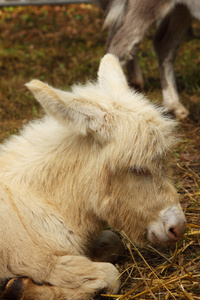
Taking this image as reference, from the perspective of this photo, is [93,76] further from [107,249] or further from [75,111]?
[75,111]

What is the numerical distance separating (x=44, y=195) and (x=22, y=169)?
0.79 ft

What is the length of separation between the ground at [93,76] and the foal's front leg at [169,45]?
26cm

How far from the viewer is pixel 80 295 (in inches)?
110

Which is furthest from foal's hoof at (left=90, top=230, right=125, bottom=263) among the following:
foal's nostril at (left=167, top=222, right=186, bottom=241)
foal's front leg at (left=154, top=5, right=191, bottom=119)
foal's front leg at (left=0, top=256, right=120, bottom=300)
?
foal's front leg at (left=154, top=5, right=191, bottom=119)

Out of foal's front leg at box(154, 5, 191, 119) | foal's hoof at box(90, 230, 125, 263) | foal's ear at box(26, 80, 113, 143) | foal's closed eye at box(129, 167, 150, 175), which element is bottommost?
foal's hoof at box(90, 230, 125, 263)

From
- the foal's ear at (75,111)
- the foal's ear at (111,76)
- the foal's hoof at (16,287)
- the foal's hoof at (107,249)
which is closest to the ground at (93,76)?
the foal's hoof at (107,249)

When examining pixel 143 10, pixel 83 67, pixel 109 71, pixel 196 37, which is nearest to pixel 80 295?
pixel 109 71

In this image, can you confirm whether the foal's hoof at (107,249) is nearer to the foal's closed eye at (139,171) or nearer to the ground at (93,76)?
the ground at (93,76)

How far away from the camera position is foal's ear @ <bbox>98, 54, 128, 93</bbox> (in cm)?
332

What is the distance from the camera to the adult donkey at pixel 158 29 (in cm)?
563

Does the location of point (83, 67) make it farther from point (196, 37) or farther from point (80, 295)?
point (80, 295)

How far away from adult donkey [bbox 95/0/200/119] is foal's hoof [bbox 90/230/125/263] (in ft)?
9.68

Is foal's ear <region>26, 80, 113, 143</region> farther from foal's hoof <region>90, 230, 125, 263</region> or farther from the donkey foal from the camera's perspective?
foal's hoof <region>90, 230, 125, 263</region>

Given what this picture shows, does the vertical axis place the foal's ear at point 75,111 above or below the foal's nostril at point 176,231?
above
